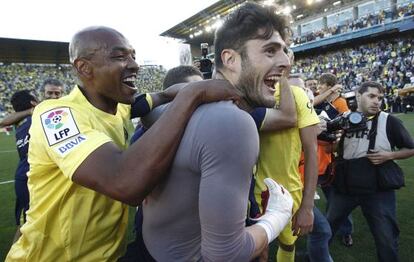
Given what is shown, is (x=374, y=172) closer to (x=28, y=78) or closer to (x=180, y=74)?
(x=180, y=74)

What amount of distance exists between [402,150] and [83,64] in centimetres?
287

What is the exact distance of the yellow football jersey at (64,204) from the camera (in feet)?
4.77

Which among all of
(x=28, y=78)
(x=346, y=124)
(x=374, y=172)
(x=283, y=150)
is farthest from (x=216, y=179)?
(x=28, y=78)

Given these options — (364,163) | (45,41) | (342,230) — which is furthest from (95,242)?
(45,41)

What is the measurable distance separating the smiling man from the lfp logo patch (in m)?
0.49

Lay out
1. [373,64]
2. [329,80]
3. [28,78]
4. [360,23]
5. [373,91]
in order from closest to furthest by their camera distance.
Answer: [373,91] → [329,80] → [373,64] → [360,23] → [28,78]

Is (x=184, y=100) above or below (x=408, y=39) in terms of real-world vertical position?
below

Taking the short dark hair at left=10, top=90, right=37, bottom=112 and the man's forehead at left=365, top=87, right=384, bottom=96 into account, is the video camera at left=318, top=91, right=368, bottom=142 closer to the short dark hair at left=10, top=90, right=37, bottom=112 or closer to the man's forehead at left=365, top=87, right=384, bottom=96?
the man's forehead at left=365, top=87, right=384, bottom=96

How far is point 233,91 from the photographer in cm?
138

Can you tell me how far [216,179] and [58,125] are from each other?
75cm

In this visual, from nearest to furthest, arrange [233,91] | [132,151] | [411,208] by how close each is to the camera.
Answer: [132,151] → [233,91] → [411,208]

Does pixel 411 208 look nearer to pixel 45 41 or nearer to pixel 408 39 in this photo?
pixel 408 39

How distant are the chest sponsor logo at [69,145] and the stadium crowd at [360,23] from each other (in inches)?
1257

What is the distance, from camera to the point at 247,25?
4.93 ft
